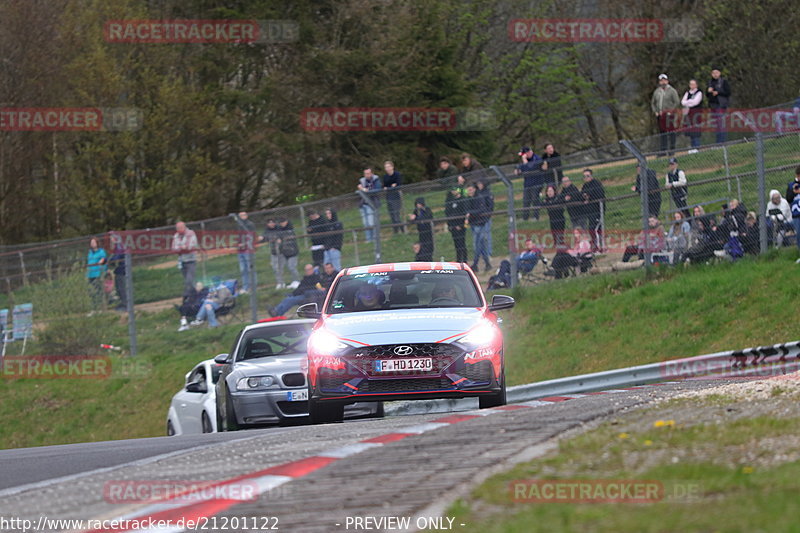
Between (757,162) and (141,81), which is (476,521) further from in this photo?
(141,81)

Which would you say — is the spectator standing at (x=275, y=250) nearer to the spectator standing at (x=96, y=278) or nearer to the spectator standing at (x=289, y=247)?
the spectator standing at (x=289, y=247)

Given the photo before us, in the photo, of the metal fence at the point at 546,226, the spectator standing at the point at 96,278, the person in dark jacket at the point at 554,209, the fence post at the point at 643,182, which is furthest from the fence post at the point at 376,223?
the spectator standing at the point at 96,278

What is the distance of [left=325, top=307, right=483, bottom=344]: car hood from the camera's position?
40.6 ft

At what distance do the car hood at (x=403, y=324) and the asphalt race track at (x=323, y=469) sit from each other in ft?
3.60

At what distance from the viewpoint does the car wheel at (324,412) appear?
1275 centimetres

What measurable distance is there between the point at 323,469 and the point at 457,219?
624 inches

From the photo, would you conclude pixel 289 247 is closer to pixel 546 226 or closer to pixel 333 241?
pixel 333 241

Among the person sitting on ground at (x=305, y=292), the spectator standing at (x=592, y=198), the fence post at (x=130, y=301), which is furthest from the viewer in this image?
the fence post at (x=130, y=301)

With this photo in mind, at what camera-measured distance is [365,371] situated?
1228cm

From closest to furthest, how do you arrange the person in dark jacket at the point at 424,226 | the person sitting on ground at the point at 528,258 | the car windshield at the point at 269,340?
the car windshield at the point at 269,340
the person sitting on ground at the point at 528,258
the person in dark jacket at the point at 424,226

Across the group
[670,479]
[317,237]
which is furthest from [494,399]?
[317,237]

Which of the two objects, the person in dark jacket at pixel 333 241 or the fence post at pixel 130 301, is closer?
the person in dark jacket at pixel 333 241

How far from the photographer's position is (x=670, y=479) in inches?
247

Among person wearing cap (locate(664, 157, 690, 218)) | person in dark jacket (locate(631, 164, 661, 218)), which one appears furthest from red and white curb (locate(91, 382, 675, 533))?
person in dark jacket (locate(631, 164, 661, 218))
